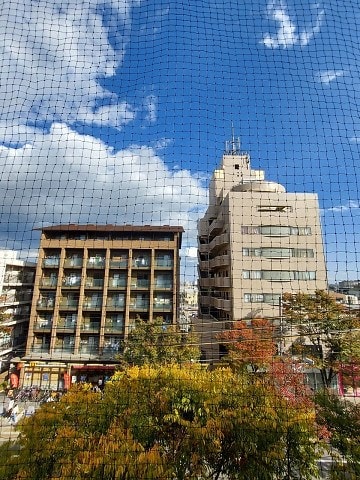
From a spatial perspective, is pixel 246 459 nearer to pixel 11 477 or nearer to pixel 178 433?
pixel 178 433

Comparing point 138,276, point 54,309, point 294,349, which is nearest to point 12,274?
point 54,309

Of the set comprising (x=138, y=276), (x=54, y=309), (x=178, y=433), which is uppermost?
(x=138, y=276)

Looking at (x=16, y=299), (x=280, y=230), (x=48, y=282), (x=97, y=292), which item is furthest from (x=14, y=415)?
(x=16, y=299)

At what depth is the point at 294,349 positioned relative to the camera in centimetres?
558

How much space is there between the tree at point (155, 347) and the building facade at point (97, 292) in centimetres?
150

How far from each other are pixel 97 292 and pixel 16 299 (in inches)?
120

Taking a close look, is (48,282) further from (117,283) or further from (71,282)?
(117,283)

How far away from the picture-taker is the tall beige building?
156 inches

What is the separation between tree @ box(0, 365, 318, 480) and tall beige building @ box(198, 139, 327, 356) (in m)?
1.34

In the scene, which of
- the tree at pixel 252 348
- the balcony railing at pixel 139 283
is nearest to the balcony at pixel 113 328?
the balcony railing at pixel 139 283

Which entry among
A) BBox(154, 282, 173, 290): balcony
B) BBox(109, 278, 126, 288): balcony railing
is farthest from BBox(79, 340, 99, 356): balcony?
BBox(154, 282, 173, 290): balcony

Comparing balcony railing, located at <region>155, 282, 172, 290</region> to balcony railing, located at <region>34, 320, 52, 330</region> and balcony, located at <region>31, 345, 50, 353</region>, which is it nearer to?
balcony railing, located at <region>34, 320, 52, 330</region>

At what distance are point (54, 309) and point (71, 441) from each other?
7.24 meters

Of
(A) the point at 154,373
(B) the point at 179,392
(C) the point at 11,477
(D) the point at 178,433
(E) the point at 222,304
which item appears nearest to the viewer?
(C) the point at 11,477
